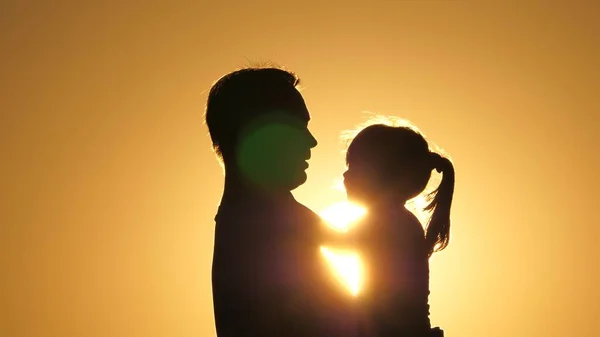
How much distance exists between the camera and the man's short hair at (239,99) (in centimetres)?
379

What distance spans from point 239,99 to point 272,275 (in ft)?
3.41

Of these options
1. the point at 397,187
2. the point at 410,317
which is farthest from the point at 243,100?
the point at 410,317

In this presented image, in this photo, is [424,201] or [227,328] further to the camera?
[424,201]

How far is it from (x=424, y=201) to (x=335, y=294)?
→ 1.71 meters

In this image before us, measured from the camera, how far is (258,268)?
3.54 metres

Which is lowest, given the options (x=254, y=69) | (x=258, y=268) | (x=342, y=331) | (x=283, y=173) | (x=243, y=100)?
(x=342, y=331)

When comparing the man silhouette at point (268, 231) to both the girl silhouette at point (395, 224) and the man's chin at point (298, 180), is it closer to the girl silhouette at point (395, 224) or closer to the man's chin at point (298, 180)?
the man's chin at point (298, 180)

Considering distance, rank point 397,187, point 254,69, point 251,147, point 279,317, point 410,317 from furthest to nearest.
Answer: point 397,187
point 410,317
point 254,69
point 251,147
point 279,317

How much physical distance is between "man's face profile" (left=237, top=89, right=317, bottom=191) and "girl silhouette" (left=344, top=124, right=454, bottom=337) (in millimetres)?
939

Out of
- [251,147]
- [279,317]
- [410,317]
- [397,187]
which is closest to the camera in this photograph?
[279,317]

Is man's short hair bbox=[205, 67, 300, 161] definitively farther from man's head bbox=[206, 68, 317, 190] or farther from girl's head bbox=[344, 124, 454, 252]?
girl's head bbox=[344, 124, 454, 252]

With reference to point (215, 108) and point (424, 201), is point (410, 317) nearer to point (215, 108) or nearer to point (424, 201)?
point (424, 201)

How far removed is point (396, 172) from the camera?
15.8 feet

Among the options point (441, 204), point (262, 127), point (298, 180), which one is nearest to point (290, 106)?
point (262, 127)
